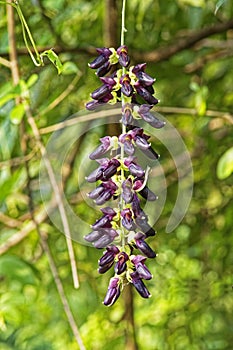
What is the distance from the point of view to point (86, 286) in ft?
8.12

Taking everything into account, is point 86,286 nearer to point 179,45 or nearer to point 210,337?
A: point 210,337

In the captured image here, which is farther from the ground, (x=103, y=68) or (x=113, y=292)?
(x=103, y=68)

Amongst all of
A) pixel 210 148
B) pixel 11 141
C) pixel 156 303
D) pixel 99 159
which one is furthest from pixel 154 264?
pixel 99 159

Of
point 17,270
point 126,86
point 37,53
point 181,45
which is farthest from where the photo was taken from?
point 181,45

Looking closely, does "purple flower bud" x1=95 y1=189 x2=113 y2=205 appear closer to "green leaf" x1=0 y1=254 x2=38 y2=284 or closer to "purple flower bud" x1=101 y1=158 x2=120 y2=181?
"purple flower bud" x1=101 y1=158 x2=120 y2=181

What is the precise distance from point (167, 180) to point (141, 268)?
4.68ft

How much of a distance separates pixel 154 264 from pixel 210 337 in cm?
31

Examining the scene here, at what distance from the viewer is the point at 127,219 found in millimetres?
888

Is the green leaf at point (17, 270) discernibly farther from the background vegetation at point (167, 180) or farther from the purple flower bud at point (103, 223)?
the purple flower bud at point (103, 223)

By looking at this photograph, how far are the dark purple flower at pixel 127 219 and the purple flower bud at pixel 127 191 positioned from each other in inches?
0.7

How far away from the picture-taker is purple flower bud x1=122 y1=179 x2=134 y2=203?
2.88 ft

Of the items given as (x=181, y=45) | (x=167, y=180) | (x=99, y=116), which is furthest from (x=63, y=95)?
(x=167, y=180)

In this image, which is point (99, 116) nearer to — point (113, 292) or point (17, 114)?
point (17, 114)

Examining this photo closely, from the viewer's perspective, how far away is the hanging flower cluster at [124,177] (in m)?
0.89
